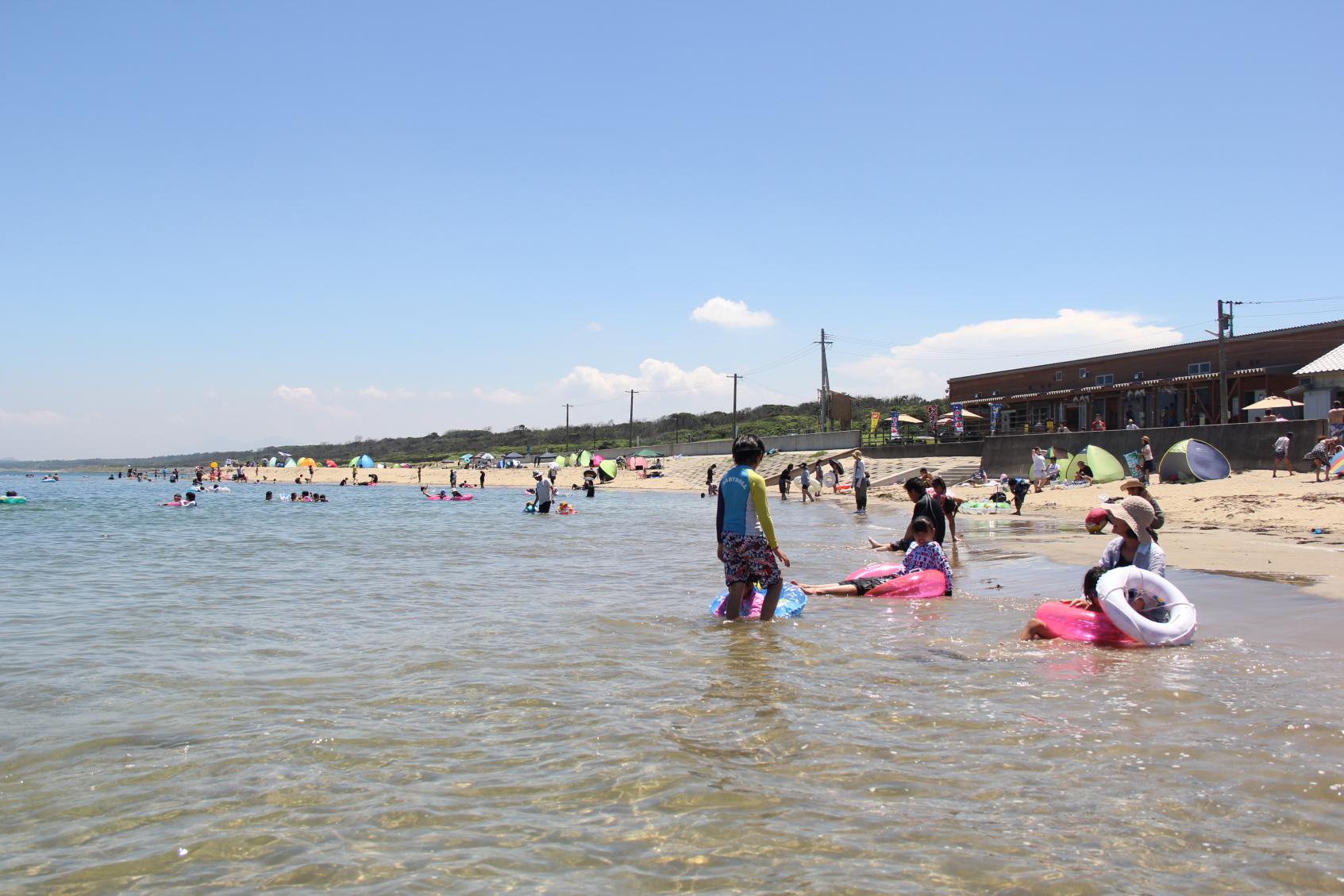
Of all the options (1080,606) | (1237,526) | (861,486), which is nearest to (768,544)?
(1080,606)

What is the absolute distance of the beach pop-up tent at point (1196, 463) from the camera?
2484 centimetres

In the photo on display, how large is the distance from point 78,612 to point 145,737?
18.1 ft

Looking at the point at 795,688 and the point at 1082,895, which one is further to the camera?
the point at 795,688

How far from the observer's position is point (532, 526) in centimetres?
2419

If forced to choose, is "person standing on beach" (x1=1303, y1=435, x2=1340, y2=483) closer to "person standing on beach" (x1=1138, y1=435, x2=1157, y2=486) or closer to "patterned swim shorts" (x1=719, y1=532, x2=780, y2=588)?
"person standing on beach" (x1=1138, y1=435, x2=1157, y2=486)

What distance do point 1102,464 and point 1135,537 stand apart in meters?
23.7

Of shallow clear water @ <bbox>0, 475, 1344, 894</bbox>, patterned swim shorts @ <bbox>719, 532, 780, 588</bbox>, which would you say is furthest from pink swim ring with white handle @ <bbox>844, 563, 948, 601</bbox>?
patterned swim shorts @ <bbox>719, 532, 780, 588</bbox>

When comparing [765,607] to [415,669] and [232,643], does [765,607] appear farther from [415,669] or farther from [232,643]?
[232,643]

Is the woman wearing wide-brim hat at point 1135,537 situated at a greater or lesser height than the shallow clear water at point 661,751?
greater

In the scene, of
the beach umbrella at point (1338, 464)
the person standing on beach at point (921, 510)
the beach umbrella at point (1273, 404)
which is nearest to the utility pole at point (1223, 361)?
the beach umbrella at point (1273, 404)

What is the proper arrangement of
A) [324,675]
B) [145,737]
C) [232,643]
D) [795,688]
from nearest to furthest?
[145,737]
[795,688]
[324,675]
[232,643]

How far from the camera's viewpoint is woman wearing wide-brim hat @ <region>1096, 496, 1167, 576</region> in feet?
22.9

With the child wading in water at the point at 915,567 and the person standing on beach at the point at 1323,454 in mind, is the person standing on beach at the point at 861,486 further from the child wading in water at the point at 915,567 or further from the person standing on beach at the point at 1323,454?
the child wading in water at the point at 915,567

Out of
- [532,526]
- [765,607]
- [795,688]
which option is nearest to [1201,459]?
[532,526]
